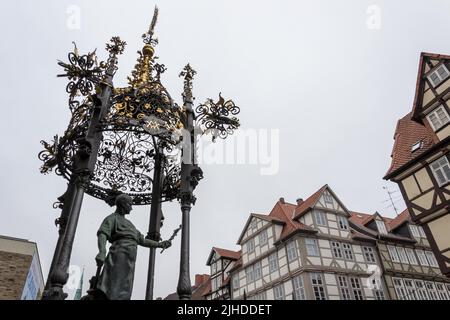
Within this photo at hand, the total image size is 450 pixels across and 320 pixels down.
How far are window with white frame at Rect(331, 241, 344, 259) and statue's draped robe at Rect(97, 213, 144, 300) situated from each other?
23253 mm

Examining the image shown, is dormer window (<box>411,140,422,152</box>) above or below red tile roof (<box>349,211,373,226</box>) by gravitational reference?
below

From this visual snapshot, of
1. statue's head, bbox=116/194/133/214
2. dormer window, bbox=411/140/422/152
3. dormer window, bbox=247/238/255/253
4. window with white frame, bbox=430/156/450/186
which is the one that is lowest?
statue's head, bbox=116/194/133/214

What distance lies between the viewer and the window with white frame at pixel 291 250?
2445cm

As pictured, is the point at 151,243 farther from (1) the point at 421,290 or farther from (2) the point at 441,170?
(1) the point at 421,290

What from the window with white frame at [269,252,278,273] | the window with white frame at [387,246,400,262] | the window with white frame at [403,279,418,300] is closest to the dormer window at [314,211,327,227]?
the window with white frame at [269,252,278,273]

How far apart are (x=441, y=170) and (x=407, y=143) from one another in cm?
375

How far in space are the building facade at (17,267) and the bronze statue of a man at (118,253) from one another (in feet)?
57.0

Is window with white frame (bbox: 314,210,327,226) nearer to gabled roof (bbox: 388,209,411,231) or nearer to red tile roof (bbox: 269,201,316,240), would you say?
red tile roof (bbox: 269,201,316,240)

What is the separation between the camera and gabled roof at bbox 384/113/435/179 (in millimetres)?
17781

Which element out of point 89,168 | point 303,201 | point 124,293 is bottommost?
point 124,293
